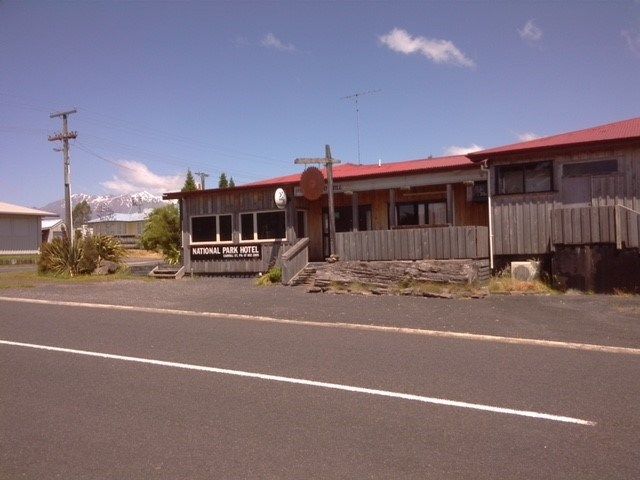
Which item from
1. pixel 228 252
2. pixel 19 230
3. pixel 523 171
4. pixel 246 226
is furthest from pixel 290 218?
pixel 19 230

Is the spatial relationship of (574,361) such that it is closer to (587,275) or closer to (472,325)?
(472,325)

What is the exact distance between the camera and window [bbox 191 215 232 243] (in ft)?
74.1

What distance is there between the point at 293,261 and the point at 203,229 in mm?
5986

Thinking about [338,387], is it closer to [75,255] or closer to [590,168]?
[590,168]

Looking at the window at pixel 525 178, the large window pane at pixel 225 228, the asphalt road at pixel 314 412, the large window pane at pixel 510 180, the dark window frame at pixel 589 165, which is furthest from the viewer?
the large window pane at pixel 225 228

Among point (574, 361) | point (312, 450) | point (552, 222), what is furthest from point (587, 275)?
point (312, 450)

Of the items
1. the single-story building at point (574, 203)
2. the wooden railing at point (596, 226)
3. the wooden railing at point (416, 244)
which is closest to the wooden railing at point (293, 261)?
the wooden railing at point (416, 244)

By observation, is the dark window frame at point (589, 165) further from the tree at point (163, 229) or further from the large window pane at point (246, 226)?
the tree at point (163, 229)

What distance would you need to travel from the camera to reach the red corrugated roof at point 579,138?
15297 millimetres

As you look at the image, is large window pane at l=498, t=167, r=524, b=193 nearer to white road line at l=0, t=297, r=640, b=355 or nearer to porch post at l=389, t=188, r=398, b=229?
porch post at l=389, t=188, r=398, b=229

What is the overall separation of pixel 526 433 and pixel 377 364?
275 centimetres

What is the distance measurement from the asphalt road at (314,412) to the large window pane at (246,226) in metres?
13.4

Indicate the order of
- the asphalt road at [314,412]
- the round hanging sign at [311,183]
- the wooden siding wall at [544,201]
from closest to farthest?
the asphalt road at [314,412], the wooden siding wall at [544,201], the round hanging sign at [311,183]

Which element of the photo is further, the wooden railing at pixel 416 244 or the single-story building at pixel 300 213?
the single-story building at pixel 300 213
